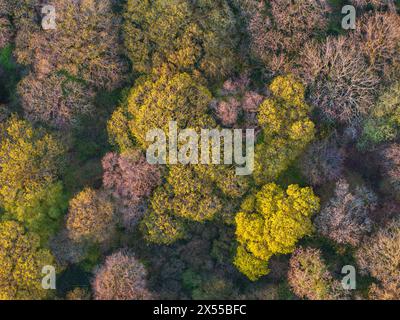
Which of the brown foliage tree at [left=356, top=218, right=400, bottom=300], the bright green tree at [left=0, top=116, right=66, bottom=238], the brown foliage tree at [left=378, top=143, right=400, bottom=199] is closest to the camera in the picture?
the brown foliage tree at [left=356, top=218, right=400, bottom=300]

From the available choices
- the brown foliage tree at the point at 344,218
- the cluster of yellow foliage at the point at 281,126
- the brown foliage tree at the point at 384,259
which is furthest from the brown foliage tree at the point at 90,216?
the brown foliage tree at the point at 384,259

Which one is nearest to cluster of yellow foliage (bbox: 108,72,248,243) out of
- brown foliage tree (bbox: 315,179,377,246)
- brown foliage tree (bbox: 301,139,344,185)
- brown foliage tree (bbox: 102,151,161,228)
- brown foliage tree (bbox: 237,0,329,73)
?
brown foliage tree (bbox: 102,151,161,228)

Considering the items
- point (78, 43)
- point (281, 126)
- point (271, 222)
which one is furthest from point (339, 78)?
point (78, 43)

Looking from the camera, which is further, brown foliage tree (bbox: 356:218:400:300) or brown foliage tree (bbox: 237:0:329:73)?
brown foliage tree (bbox: 237:0:329:73)

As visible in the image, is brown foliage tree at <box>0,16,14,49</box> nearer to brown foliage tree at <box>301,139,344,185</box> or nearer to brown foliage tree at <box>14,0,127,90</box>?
brown foliage tree at <box>14,0,127,90</box>
